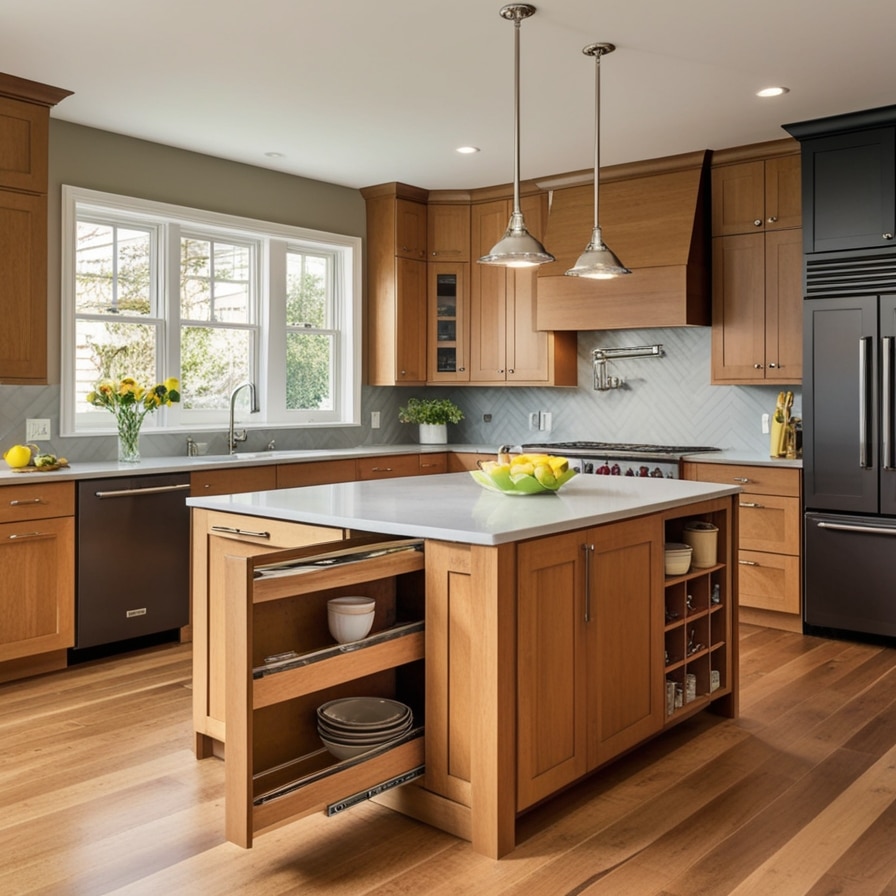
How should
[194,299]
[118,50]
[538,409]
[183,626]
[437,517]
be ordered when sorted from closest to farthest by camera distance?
[437,517] < [118,50] < [183,626] < [194,299] < [538,409]

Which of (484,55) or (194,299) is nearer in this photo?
(484,55)

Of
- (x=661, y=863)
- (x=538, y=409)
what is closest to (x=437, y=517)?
(x=661, y=863)

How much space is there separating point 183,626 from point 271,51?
2705 mm

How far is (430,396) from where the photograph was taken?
680 cm

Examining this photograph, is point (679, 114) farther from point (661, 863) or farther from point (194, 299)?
point (661, 863)

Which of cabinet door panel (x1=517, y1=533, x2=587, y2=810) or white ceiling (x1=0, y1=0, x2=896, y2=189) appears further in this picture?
white ceiling (x1=0, y1=0, x2=896, y2=189)

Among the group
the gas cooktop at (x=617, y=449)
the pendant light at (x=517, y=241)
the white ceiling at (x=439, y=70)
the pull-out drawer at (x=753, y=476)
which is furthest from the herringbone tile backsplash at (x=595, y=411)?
the pendant light at (x=517, y=241)

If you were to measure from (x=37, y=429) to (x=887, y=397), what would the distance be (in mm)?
4114

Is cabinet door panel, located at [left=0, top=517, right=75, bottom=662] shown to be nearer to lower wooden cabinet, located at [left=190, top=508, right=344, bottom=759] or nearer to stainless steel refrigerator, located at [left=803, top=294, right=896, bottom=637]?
lower wooden cabinet, located at [left=190, top=508, right=344, bottom=759]

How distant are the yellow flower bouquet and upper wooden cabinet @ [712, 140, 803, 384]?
3.03 meters

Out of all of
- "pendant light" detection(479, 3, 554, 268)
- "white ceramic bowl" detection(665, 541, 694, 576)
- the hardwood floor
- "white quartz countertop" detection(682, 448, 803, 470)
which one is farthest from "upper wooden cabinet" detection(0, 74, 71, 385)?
"white quartz countertop" detection(682, 448, 803, 470)

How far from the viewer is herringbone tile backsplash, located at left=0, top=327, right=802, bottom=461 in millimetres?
5316

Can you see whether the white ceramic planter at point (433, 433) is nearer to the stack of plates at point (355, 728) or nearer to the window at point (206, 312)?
the window at point (206, 312)

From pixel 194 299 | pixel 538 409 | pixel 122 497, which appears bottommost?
pixel 122 497
